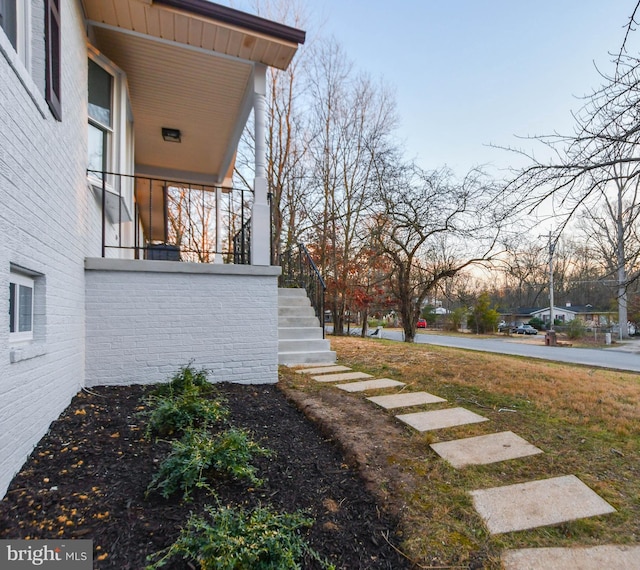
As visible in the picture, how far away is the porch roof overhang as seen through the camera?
148 inches

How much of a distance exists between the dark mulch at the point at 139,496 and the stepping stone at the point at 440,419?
0.68m

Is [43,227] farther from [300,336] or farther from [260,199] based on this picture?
[300,336]

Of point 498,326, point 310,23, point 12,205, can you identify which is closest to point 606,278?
point 12,205

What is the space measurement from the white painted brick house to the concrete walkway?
7.15 feet

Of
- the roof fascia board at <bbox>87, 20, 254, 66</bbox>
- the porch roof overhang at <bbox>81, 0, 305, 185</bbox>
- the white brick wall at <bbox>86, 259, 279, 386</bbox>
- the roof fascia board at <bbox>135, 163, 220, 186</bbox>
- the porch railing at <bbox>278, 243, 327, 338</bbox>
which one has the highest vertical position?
the porch roof overhang at <bbox>81, 0, 305, 185</bbox>

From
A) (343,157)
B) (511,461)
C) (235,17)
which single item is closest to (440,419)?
(511,461)

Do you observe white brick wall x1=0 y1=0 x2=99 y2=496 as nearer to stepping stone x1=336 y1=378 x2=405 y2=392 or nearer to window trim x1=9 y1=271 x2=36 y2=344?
window trim x1=9 y1=271 x2=36 y2=344

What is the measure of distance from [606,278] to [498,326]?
1215 inches

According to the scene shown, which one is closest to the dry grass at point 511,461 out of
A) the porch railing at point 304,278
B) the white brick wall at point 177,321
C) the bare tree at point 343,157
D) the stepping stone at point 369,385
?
the stepping stone at point 369,385

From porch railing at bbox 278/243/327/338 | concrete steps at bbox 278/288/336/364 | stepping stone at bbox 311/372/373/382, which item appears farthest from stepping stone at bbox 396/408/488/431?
porch railing at bbox 278/243/327/338

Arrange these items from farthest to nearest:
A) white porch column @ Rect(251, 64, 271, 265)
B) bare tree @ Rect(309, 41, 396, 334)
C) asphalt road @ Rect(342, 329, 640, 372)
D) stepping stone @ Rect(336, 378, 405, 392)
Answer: bare tree @ Rect(309, 41, 396, 334), asphalt road @ Rect(342, 329, 640, 372), white porch column @ Rect(251, 64, 271, 265), stepping stone @ Rect(336, 378, 405, 392)

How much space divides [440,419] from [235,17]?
4.37 metres

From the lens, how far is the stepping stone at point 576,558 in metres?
1.34

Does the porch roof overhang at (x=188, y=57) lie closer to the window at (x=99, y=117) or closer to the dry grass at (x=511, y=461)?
the window at (x=99, y=117)
